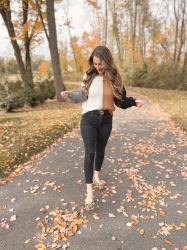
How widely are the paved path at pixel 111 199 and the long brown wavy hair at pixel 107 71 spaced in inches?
72.3

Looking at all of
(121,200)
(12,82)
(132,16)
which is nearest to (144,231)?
(121,200)

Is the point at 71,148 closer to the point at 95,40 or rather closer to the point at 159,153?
the point at 159,153

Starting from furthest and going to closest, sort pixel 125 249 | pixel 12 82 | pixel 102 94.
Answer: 1. pixel 12 82
2. pixel 102 94
3. pixel 125 249

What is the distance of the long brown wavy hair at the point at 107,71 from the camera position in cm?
428

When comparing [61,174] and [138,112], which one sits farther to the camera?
[138,112]

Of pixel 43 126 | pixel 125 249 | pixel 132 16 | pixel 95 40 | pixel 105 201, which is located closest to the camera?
pixel 125 249

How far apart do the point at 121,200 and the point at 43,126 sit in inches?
234

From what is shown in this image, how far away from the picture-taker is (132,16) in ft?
107

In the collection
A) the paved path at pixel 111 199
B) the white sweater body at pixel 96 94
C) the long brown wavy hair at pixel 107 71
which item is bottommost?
the paved path at pixel 111 199

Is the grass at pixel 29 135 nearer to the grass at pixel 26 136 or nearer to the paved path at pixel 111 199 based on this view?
the grass at pixel 26 136

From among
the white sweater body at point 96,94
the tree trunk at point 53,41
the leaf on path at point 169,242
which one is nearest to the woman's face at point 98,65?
the white sweater body at point 96,94

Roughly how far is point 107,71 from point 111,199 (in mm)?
2154

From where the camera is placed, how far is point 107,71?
4.45 meters

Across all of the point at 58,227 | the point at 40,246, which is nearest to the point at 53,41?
the point at 58,227
